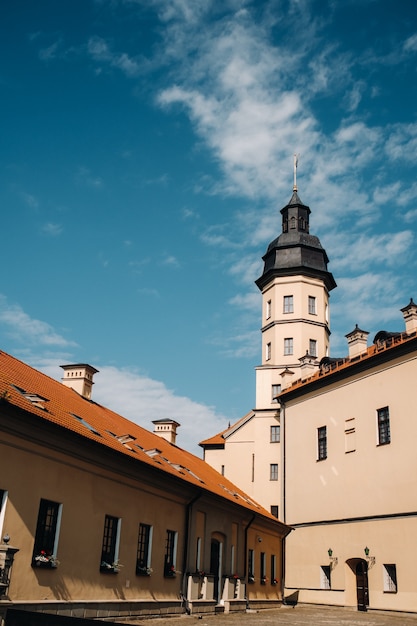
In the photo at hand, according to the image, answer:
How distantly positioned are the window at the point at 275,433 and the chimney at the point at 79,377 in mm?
16871

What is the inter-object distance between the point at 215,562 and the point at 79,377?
366 inches

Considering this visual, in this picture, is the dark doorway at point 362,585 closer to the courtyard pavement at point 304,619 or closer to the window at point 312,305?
the courtyard pavement at point 304,619

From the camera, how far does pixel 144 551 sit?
65.7 ft

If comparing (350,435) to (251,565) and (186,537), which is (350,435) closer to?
(251,565)

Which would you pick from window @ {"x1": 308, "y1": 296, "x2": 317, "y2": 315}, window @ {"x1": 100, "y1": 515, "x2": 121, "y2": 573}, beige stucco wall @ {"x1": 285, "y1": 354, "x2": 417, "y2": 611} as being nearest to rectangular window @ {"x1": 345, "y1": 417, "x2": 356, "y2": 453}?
beige stucco wall @ {"x1": 285, "y1": 354, "x2": 417, "y2": 611}

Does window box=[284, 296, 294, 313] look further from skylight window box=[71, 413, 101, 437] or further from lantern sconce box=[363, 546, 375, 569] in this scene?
skylight window box=[71, 413, 101, 437]

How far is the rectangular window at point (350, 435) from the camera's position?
30969 mm

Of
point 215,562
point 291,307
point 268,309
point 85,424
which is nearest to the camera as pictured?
point 85,424

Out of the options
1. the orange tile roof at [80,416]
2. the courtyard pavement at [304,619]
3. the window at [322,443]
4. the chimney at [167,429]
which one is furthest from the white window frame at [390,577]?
the chimney at [167,429]

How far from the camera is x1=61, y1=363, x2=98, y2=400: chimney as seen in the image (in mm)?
25859

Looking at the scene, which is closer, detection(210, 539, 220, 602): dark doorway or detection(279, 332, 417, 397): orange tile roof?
detection(210, 539, 220, 602): dark doorway

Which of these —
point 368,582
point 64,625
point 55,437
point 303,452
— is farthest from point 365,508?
point 64,625

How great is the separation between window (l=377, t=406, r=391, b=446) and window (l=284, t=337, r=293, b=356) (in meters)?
13.6

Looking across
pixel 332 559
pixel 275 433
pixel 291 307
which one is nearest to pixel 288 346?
pixel 291 307
